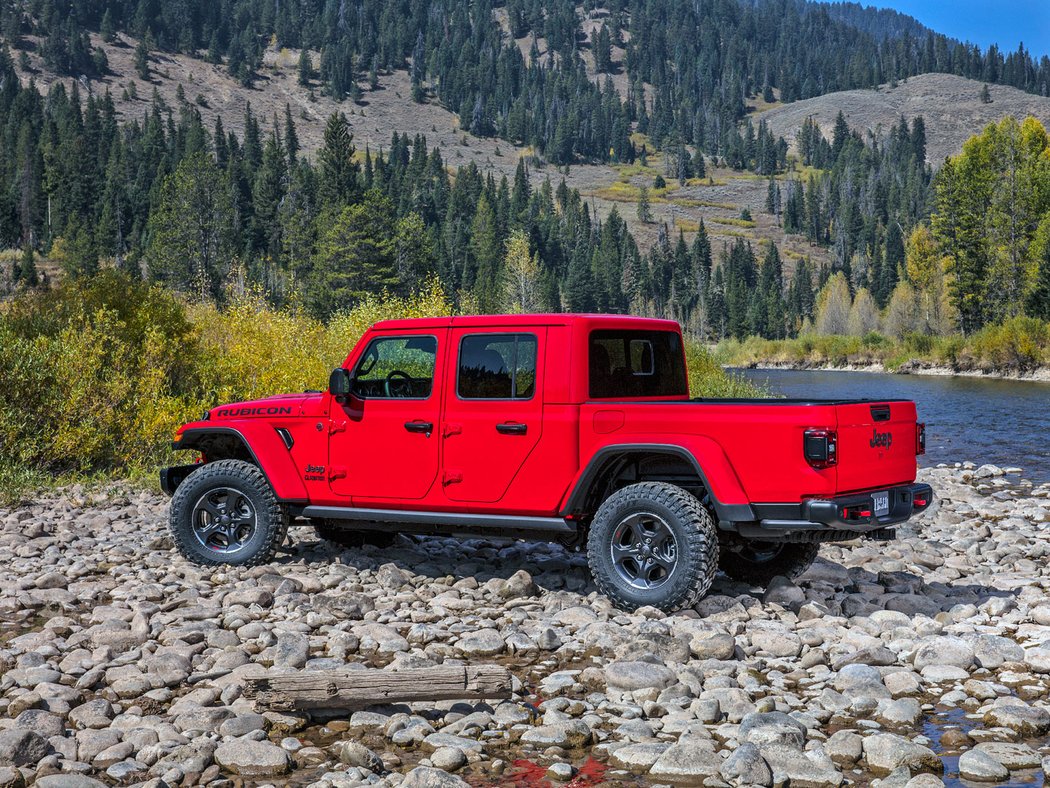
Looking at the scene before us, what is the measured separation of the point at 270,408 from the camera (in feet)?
29.9

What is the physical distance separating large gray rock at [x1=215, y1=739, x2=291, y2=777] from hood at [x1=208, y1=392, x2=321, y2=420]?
4.16 metres

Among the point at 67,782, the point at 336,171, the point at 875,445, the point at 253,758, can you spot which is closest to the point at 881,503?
the point at 875,445

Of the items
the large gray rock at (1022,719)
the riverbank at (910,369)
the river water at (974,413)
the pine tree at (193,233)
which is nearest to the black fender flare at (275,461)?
the large gray rock at (1022,719)

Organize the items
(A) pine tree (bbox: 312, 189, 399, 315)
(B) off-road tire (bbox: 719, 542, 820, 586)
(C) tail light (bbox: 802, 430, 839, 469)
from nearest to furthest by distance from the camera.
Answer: (C) tail light (bbox: 802, 430, 839, 469)
(B) off-road tire (bbox: 719, 542, 820, 586)
(A) pine tree (bbox: 312, 189, 399, 315)

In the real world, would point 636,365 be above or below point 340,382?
above

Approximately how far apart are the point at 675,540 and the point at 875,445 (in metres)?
1.54

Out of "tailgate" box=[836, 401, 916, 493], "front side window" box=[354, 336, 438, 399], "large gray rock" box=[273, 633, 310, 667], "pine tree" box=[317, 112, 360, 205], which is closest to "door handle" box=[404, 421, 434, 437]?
"front side window" box=[354, 336, 438, 399]

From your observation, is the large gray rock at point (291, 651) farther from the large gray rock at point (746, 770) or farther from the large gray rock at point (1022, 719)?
the large gray rock at point (1022, 719)

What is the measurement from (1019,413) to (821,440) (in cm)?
2966

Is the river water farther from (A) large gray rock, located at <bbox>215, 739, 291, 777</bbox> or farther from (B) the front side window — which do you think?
(A) large gray rock, located at <bbox>215, 739, 291, 777</bbox>

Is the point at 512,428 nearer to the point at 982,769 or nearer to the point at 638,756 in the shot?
the point at 638,756

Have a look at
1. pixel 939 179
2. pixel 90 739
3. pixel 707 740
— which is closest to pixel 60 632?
pixel 90 739

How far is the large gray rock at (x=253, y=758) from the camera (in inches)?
195

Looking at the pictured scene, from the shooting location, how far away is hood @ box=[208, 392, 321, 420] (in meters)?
8.97
